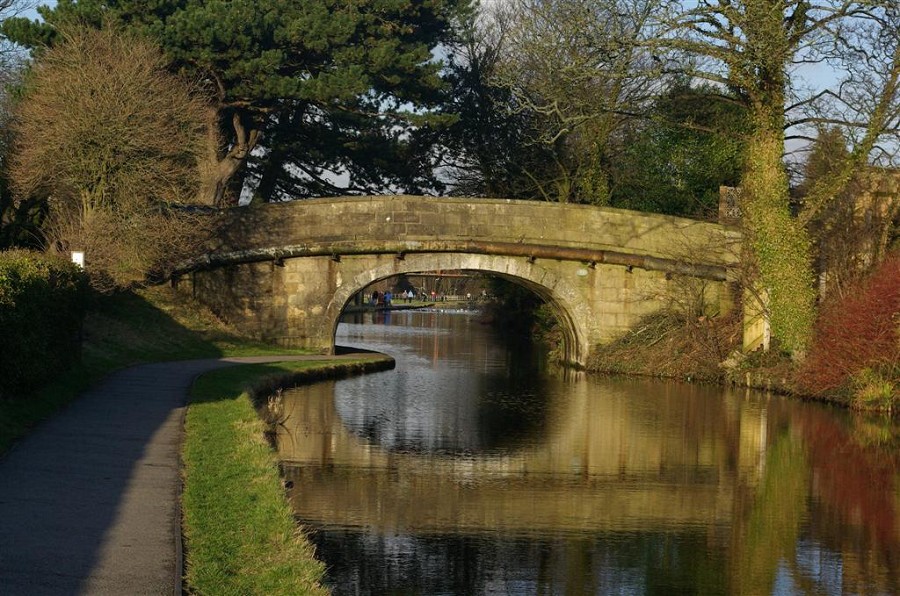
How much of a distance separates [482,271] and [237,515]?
1830 cm

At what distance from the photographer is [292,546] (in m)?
7.76

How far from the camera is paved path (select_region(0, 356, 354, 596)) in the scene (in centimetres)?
662

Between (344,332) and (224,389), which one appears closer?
(224,389)

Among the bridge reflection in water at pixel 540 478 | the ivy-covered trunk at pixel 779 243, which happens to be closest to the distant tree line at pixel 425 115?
the ivy-covered trunk at pixel 779 243

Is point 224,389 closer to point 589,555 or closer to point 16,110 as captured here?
point 589,555

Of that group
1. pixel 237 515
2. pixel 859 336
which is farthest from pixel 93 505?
pixel 859 336

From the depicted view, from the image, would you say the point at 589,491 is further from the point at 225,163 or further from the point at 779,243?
the point at 225,163

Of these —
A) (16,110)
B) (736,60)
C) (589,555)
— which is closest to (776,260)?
(736,60)

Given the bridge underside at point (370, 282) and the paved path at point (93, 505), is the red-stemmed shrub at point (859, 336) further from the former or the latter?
the paved path at point (93, 505)

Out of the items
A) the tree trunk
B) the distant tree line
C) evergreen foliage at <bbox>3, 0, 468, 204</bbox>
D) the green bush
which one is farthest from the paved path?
the tree trunk

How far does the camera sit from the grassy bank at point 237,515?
7.02 metres

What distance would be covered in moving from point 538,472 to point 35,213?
16.6m

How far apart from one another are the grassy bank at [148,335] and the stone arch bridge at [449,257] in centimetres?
69

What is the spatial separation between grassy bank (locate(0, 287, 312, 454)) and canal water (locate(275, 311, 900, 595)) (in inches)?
132
